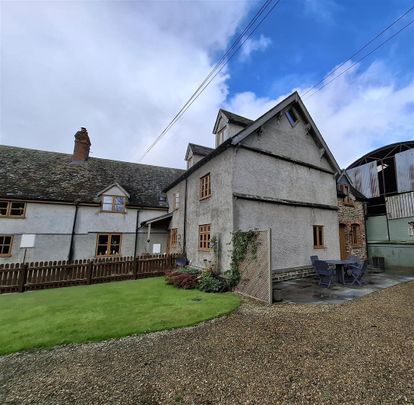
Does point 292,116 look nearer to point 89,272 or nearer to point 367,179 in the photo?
point 367,179

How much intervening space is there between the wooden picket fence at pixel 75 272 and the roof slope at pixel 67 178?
278 inches

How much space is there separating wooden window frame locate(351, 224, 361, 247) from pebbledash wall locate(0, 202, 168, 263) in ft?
48.7

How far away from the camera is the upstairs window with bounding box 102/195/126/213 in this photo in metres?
17.9

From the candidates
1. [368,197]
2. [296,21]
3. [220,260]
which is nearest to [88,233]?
[220,260]

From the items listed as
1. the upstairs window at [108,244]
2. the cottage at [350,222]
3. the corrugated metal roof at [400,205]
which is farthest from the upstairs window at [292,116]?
the upstairs window at [108,244]

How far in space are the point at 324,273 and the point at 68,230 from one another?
16766mm

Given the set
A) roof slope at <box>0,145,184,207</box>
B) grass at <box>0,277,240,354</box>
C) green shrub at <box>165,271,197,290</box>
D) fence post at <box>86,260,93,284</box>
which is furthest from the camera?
roof slope at <box>0,145,184,207</box>

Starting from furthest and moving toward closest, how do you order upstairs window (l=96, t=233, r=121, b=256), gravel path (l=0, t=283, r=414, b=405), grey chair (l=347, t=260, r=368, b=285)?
upstairs window (l=96, t=233, r=121, b=256)
grey chair (l=347, t=260, r=368, b=285)
gravel path (l=0, t=283, r=414, b=405)

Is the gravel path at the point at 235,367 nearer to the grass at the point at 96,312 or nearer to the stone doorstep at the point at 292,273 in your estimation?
the grass at the point at 96,312

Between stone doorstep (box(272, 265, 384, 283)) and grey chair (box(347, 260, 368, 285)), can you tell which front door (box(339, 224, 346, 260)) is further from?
grey chair (box(347, 260, 368, 285))

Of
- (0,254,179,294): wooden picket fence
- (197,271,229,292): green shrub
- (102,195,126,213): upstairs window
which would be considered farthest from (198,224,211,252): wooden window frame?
(102,195,126,213): upstairs window

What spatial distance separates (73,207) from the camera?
1677cm

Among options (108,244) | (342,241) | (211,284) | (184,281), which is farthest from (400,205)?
(108,244)

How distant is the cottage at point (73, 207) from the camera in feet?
50.0
